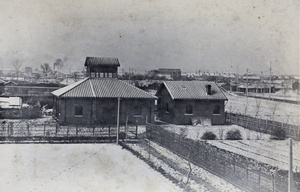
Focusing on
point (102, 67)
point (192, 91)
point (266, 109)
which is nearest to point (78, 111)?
point (102, 67)

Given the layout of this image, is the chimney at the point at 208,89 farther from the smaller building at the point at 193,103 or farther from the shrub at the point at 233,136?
the shrub at the point at 233,136

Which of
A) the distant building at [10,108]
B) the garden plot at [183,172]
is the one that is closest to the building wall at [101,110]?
the distant building at [10,108]

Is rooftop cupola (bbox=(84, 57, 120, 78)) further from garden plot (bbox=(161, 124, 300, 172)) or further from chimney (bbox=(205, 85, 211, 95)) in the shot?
chimney (bbox=(205, 85, 211, 95))

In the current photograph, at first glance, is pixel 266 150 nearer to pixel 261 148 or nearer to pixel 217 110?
pixel 261 148

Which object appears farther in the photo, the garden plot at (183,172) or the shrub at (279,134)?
the shrub at (279,134)

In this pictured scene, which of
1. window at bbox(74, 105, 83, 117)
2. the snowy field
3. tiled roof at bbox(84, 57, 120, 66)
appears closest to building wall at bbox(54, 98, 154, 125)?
window at bbox(74, 105, 83, 117)
